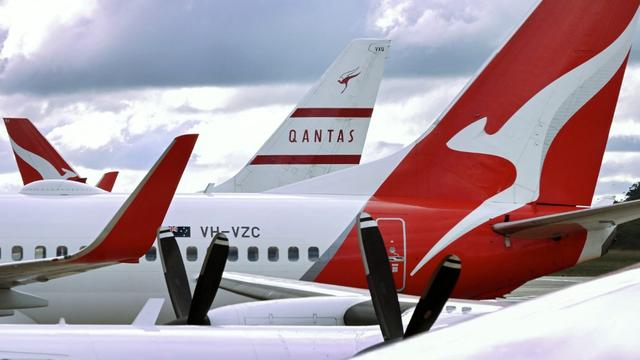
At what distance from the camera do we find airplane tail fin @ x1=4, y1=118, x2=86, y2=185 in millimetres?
32022

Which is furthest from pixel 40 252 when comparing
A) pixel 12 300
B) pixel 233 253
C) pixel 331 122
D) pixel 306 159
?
pixel 331 122

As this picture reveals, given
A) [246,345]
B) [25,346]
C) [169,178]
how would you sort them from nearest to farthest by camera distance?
[25,346] < [246,345] < [169,178]

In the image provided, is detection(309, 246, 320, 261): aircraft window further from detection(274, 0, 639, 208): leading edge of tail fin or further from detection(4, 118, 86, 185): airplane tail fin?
detection(4, 118, 86, 185): airplane tail fin

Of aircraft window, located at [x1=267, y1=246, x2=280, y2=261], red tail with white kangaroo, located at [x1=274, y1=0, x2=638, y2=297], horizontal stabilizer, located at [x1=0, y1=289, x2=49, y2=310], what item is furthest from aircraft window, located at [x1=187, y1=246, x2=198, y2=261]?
horizontal stabilizer, located at [x1=0, y1=289, x2=49, y2=310]

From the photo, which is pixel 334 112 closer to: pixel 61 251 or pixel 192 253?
pixel 192 253

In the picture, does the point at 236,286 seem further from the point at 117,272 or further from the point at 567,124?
the point at 567,124

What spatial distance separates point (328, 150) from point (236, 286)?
13.2 meters

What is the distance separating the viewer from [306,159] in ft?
87.0

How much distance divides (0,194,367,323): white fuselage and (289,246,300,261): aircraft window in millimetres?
31

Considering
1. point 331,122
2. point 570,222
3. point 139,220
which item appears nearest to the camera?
point 139,220

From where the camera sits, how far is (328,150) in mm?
27094

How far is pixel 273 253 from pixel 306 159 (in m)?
10.8

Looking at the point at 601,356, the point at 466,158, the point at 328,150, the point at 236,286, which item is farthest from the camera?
the point at 328,150

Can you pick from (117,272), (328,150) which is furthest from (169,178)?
(328,150)
